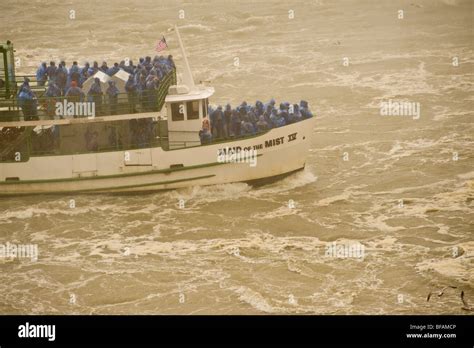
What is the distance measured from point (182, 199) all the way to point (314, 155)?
443 centimetres

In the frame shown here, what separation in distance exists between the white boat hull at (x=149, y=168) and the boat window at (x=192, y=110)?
922mm

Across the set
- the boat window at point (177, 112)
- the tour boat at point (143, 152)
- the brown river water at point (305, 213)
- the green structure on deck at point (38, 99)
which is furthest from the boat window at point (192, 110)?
the brown river water at point (305, 213)

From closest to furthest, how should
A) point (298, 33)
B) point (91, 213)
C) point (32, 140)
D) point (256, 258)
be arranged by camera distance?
point (256, 258)
point (91, 213)
point (32, 140)
point (298, 33)

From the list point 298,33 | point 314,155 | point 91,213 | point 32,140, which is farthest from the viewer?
point 298,33

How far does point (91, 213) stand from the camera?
23.7m

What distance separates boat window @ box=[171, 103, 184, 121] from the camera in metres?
24.8

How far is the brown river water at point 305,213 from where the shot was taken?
1914cm

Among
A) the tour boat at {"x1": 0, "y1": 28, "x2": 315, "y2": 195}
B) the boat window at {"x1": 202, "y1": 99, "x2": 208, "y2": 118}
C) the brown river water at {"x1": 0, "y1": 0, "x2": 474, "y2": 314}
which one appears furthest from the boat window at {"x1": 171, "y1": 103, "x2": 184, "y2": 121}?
the brown river water at {"x1": 0, "y1": 0, "x2": 474, "y2": 314}

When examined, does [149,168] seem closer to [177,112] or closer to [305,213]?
[177,112]

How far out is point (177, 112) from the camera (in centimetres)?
2484

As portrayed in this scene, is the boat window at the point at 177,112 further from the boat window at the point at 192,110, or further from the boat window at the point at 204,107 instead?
the boat window at the point at 204,107

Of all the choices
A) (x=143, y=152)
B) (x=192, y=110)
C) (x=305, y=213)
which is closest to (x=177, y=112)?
(x=192, y=110)
